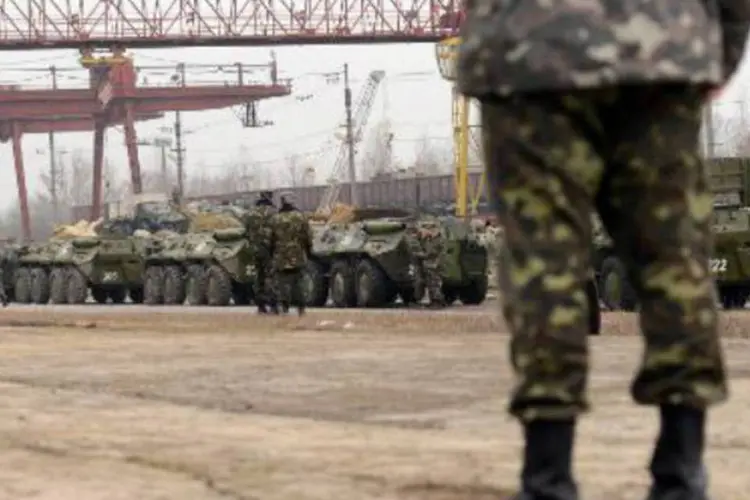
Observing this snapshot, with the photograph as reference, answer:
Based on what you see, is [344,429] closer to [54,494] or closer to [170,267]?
[54,494]

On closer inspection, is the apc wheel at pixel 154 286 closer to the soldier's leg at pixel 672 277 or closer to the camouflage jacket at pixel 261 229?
the camouflage jacket at pixel 261 229

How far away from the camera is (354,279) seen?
2547 centimetres

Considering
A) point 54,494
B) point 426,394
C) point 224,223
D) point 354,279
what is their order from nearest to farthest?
point 54,494, point 426,394, point 354,279, point 224,223

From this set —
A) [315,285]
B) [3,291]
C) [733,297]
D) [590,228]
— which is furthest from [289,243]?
[590,228]

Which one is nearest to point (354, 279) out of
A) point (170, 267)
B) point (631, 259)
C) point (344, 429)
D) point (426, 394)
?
point (170, 267)

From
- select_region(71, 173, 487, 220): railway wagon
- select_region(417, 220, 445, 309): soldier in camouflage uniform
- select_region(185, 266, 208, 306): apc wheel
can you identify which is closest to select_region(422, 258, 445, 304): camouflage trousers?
Answer: select_region(417, 220, 445, 309): soldier in camouflage uniform

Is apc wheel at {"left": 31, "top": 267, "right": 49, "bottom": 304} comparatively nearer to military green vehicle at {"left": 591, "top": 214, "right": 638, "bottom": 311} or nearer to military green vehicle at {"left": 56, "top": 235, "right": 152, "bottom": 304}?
military green vehicle at {"left": 56, "top": 235, "right": 152, "bottom": 304}

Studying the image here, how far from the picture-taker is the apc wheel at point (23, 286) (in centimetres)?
3569

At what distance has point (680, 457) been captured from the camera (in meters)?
3.32

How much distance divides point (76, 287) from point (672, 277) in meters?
30.6

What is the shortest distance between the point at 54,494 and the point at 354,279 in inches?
833

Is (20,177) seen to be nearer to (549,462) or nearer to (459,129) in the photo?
(459,129)

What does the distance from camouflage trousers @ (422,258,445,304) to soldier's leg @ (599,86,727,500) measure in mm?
20785

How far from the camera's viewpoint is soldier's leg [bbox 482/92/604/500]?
3.27 meters
